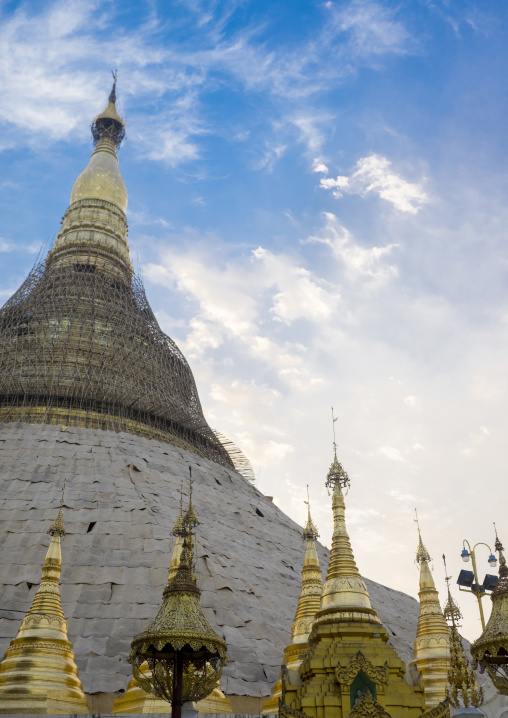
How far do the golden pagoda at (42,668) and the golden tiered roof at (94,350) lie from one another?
47.2 ft

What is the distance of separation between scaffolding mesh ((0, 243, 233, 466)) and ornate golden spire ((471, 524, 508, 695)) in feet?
67.0

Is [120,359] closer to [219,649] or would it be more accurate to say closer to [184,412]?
[184,412]

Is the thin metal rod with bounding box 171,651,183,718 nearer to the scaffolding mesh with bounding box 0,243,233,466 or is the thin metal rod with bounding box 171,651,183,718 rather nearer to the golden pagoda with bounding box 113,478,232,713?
the golden pagoda with bounding box 113,478,232,713

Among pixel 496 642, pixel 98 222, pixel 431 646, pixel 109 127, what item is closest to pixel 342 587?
pixel 496 642

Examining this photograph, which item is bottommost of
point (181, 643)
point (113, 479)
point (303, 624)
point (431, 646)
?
point (181, 643)

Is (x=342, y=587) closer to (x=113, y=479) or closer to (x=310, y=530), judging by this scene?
(x=310, y=530)

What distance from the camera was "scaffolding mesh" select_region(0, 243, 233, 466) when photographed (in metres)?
29.8

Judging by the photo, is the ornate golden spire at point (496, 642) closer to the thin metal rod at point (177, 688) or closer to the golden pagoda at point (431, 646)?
the golden pagoda at point (431, 646)

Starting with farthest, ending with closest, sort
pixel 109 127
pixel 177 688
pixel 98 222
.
→ 1. pixel 109 127
2. pixel 98 222
3. pixel 177 688

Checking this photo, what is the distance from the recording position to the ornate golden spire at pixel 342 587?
42.3 ft

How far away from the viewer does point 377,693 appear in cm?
1177

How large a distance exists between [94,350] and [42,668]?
20.2 m

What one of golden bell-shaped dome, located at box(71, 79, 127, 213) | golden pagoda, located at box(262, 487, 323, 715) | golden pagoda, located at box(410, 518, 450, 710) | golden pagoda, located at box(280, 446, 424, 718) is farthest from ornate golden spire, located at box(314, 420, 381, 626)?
golden bell-shaped dome, located at box(71, 79, 127, 213)

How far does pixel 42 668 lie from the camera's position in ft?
46.2
